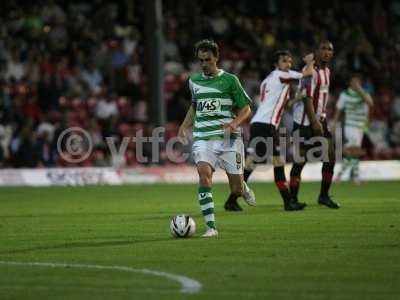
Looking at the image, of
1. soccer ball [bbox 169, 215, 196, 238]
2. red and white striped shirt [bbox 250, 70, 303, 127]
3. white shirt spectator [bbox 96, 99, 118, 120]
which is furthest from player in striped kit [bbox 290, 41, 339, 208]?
white shirt spectator [bbox 96, 99, 118, 120]

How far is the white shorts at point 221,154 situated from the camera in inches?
518

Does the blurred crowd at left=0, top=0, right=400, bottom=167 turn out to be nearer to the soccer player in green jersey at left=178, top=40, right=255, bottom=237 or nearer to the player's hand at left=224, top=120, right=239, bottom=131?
the soccer player in green jersey at left=178, top=40, right=255, bottom=237

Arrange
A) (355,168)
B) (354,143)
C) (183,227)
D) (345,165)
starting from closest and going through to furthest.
A: 1. (183,227)
2. (354,143)
3. (345,165)
4. (355,168)

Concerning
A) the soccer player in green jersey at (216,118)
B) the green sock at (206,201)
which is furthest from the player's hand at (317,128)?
the green sock at (206,201)

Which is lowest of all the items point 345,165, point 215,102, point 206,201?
point 345,165

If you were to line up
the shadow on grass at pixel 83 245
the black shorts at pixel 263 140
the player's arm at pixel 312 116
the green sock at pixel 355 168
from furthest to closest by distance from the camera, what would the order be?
the green sock at pixel 355 168, the black shorts at pixel 263 140, the player's arm at pixel 312 116, the shadow on grass at pixel 83 245

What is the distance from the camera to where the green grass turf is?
8.92m

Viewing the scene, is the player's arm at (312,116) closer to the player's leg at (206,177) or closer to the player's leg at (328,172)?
the player's leg at (328,172)

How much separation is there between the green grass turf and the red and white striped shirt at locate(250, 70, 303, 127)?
1.43m

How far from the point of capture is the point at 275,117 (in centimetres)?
1766

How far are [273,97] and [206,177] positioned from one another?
487 cm

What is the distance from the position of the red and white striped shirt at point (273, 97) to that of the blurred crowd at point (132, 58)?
1081cm

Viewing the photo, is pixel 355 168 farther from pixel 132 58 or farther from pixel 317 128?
pixel 317 128

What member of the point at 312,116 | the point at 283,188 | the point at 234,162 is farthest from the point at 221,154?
the point at 283,188
